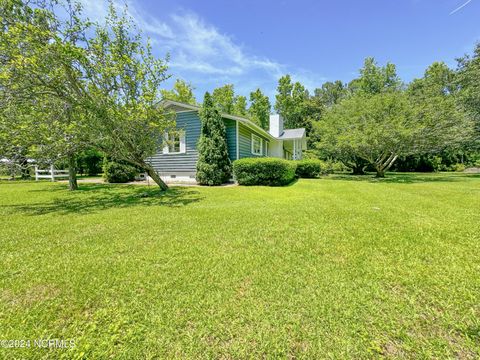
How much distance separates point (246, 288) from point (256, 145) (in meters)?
14.6

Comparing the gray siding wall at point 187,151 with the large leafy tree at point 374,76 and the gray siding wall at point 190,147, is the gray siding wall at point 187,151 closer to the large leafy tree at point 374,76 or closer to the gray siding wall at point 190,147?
the gray siding wall at point 190,147

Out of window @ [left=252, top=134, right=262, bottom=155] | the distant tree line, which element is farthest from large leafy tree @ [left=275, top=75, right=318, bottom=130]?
window @ [left=252, top=134, right=262, bottom=155]

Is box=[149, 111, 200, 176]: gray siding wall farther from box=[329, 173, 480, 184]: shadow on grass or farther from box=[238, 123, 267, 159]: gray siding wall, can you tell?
A: box=[329, 173, 480, 184]: shadow on grass

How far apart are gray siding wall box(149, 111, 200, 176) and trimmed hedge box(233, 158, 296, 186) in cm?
311

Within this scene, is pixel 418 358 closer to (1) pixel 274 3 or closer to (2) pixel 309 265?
(2) pixel 309 265

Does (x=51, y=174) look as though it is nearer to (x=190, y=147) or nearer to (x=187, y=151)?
(x=187, y=151)

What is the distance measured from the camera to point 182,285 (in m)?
2.52

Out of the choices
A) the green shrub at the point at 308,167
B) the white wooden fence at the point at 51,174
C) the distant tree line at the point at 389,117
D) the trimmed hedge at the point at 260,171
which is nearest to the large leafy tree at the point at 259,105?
the distant tree line at the point at 389,117

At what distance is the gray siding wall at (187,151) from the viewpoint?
512 inches

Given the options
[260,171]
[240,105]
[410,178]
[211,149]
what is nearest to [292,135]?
[410,178]

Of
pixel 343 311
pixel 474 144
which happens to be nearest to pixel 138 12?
pixel 343 311

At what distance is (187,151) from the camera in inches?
519

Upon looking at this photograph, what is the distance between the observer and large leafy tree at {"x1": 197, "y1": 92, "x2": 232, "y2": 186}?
11523 mm

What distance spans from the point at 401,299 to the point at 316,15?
39.3 ft
